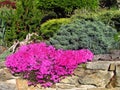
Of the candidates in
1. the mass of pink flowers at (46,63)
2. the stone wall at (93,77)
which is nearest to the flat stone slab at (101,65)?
the stone wall at (93,77)

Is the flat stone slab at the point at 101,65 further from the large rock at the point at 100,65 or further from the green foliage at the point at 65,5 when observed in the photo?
the green foliage at the point at 65,5

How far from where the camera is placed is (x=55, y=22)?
30.1 feet

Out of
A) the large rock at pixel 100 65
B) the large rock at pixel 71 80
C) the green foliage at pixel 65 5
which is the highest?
the green foliage at pixel 65 5

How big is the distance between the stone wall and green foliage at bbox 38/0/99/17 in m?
5.05

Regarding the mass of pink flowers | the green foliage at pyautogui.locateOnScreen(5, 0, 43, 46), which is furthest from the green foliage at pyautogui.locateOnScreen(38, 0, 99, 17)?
the mass of pink flowers

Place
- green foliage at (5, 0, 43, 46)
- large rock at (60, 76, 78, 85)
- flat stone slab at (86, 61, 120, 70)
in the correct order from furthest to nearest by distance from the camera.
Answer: green foliage at (5, 0, 43, 46) → large rock at (60, 76, 78, 85) → flat stone slab at (86, 61, 120, 70)

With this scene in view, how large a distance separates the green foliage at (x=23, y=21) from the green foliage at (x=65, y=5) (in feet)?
6.83

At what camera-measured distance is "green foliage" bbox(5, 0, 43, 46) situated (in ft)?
30.9

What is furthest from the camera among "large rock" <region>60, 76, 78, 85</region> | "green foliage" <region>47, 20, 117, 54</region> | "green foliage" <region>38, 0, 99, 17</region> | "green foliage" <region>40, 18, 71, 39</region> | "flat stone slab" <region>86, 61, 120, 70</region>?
"green foliage" <region>38, 0, 99, 17</region>

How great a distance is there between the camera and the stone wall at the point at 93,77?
6148 millimetres

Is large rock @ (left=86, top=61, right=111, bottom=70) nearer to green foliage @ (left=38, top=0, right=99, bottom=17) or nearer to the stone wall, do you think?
the stone wall

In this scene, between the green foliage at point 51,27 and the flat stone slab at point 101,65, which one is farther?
the green foliage at point 51,27

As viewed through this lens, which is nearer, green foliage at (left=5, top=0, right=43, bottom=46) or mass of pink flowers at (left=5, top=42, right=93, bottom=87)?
mass of pink flowers at (left=5, top=42, right=93, bottom=87)

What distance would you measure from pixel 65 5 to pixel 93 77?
5.66m
